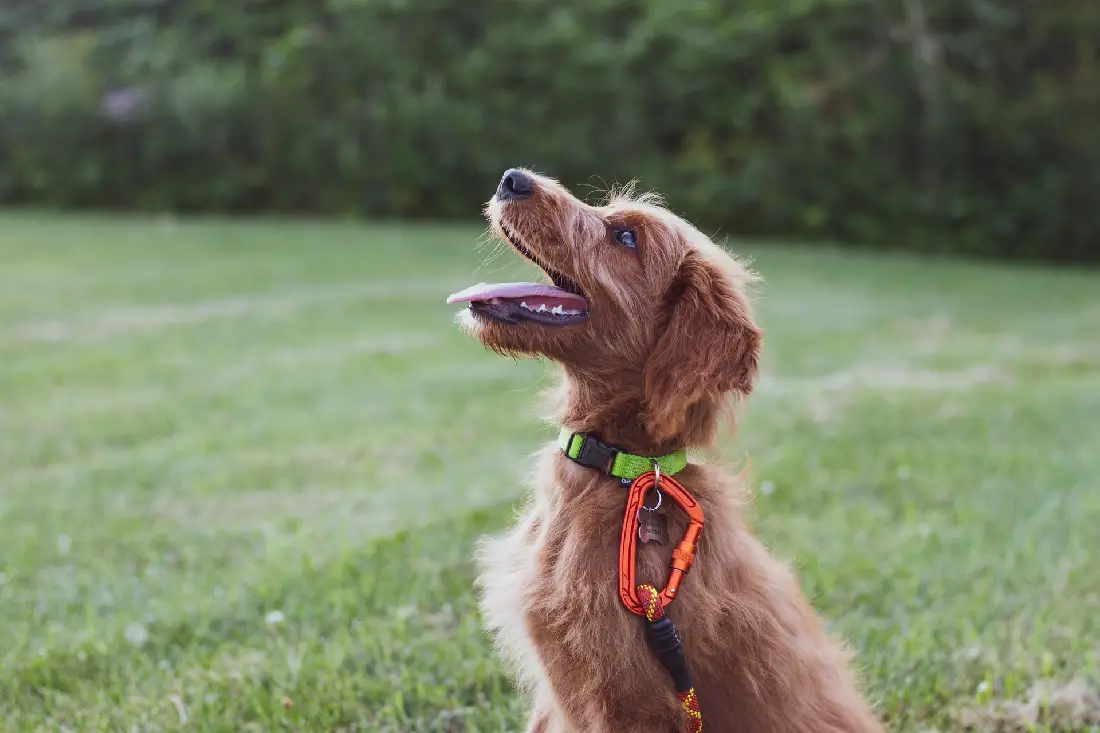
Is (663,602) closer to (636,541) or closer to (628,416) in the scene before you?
(636,541)

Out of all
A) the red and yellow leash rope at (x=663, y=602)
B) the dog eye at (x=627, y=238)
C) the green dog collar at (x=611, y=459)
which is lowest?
the red and yellow leash rope at (x=663, y=602)

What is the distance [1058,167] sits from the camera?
19266 millimetres

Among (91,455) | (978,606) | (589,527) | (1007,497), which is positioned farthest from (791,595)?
(91,455)

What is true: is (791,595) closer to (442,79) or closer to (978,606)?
(978,606)

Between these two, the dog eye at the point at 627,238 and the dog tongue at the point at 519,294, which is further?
the dog eye at the point at 627,238

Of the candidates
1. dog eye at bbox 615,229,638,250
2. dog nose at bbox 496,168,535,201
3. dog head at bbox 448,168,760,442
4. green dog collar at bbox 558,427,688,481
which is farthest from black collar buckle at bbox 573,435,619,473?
dog nose at bbox 496,168,535,201

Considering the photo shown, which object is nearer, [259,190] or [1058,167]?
[1058,167]

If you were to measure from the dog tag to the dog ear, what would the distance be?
221mm

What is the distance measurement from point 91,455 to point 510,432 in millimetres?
2516

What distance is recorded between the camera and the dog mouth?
8.64 ft

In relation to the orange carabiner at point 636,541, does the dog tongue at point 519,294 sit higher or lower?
higher

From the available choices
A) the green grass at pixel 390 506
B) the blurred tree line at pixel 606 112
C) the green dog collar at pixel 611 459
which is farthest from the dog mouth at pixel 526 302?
the blurred tree line at pixel 606 112

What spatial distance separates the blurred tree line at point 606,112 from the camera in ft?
64.3

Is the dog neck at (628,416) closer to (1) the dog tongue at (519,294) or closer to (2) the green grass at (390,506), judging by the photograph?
(1) the dog tongue at (519,294)
